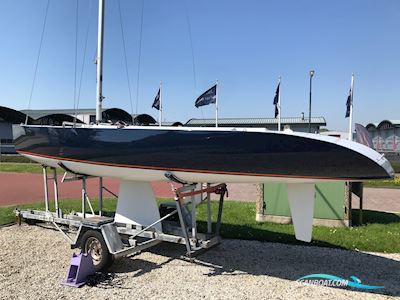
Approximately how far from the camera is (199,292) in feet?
15.8

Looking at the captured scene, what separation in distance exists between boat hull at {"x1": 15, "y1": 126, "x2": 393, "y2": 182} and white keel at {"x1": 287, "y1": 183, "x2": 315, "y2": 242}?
0.25 m

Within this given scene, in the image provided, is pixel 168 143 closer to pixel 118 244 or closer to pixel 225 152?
pixel 225 152

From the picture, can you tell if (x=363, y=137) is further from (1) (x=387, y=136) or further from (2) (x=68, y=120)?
(1) (x=387, y=136)

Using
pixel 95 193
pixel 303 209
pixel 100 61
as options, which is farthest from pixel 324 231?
pixel 95 193

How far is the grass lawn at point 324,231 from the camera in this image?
23.7 feet

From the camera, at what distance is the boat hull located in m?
4.59

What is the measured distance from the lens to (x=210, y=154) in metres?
5.12

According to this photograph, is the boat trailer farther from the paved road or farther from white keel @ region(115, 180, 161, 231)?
the paved road

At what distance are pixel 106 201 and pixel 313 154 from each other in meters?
8.50

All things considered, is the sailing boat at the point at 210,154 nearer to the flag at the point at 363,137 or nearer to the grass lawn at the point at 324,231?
the flag at the point at 363,137

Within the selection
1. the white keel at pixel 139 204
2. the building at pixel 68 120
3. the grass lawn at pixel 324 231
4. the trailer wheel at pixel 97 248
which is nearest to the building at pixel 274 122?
the building at pixel 68 120

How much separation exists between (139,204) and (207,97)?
4989mm

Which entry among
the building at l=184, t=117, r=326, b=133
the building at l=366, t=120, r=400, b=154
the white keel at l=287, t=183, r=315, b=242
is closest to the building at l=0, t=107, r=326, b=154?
the building at l=184, t=117, r=326, b=133

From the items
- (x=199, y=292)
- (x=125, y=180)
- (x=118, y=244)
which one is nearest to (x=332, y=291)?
(x=199, y=292)
